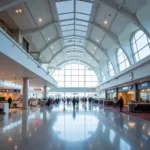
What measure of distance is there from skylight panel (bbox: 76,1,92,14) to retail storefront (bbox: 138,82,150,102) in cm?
1121

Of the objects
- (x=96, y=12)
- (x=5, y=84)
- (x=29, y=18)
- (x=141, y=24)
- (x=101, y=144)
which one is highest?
(x=96, y=12)

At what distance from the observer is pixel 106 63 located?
39.8m

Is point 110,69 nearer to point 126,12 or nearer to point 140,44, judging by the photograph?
point 140,44

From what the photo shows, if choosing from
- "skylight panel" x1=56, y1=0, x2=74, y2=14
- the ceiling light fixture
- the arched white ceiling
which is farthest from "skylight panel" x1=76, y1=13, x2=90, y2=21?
the ceiling light fixture

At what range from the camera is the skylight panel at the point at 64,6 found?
2063 centimetres

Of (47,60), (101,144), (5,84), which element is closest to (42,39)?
(5,84)

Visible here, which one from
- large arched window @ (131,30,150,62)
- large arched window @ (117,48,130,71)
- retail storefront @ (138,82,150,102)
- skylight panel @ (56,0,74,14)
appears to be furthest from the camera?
large arched window @ (117,48,130,71)

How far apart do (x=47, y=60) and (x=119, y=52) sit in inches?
645

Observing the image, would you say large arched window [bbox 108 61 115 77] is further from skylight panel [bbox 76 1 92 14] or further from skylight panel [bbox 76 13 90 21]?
skylight panel [bbox 76 1 92 14]

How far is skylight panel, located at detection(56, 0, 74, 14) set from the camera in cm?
2063

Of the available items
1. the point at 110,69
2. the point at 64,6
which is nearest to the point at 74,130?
the point at 64,6

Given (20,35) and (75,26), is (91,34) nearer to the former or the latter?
(75,26)

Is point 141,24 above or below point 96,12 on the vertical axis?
below

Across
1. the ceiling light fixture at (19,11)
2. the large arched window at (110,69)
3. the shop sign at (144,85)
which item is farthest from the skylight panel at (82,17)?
the large arched window at (110,69)
